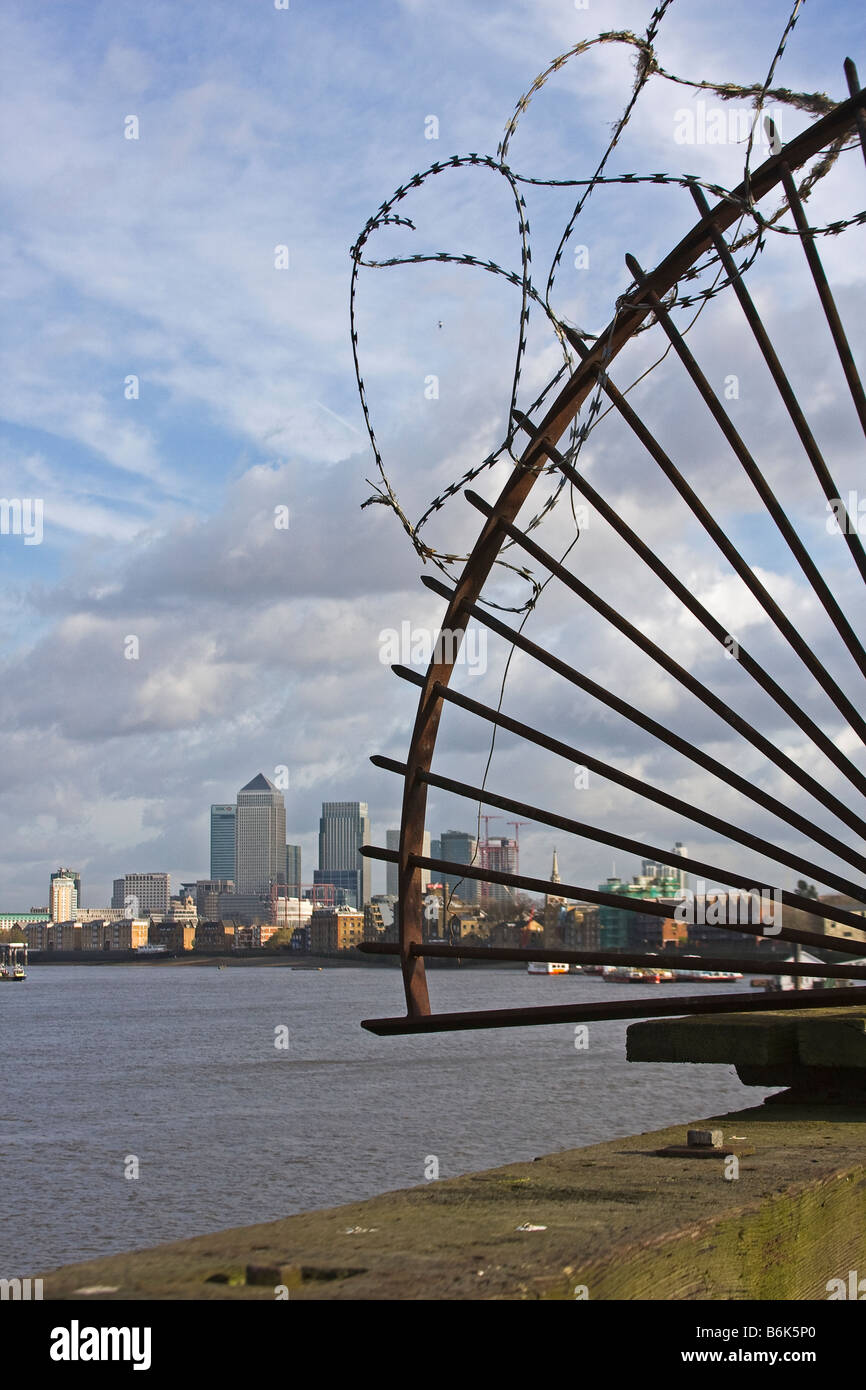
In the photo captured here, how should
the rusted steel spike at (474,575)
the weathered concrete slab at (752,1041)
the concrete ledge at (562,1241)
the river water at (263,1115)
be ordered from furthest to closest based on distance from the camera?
the river water at (263,1115)
the rusted steel spike at (474,575)
the weathered concrete slab at (752,1041)
the concrete ledge at (562,1241)

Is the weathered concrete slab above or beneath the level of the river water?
above

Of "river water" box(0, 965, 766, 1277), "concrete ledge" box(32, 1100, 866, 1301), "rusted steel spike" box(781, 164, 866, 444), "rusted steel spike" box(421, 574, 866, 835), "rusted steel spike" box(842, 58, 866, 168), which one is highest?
"rusted steel spike" box(842, 58, 866, 168)

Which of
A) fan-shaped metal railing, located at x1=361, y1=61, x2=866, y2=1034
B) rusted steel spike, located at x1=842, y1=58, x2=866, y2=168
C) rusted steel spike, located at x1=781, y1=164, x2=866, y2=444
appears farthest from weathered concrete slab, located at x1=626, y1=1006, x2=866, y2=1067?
rusted steel spike, located at x1=842, y1=58, x2=866, y2=168

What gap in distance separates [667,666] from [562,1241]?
9.41ft

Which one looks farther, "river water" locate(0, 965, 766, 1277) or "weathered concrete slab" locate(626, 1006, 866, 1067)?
"river water" locate(0, 965, 766, 1277)

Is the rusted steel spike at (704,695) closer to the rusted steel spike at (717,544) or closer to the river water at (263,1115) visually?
the rusted steel spike at (717,544)

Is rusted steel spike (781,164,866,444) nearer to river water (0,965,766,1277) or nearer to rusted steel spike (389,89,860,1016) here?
rusted steel spike (389,89,860,1016)

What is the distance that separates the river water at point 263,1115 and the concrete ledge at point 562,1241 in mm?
7855

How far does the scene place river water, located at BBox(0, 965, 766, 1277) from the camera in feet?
89.0

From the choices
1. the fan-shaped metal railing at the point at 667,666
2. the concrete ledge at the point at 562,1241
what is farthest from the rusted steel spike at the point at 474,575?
the concrete ledge at the point at 562,1241

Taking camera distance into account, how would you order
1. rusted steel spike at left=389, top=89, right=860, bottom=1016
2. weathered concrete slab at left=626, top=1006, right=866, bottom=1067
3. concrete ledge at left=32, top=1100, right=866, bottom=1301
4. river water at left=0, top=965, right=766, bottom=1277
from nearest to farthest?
concrete ledge at left=32, top=1100, right=866, bottom=1301 < weathered concrete slab at left=626, top=1006, right=866, bottom=1067 < rusted steel spike at left=389, top=89, right=860, bottom=1016 < river water at left=0, top=965, right=766, bottom=1277

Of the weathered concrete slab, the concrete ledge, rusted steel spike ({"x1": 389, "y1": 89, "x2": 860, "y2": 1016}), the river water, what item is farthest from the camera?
the river water

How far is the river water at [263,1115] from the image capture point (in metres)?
27.1

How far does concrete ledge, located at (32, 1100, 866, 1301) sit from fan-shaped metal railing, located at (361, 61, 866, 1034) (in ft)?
4.24
